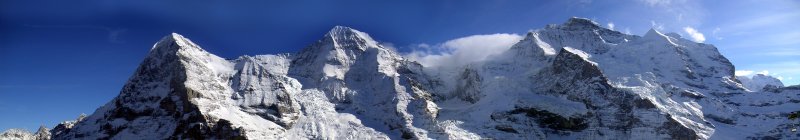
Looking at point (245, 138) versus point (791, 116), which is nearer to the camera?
point (791, 116)

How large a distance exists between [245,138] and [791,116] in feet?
563

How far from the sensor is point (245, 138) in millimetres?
199750

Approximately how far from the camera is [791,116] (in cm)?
4294
